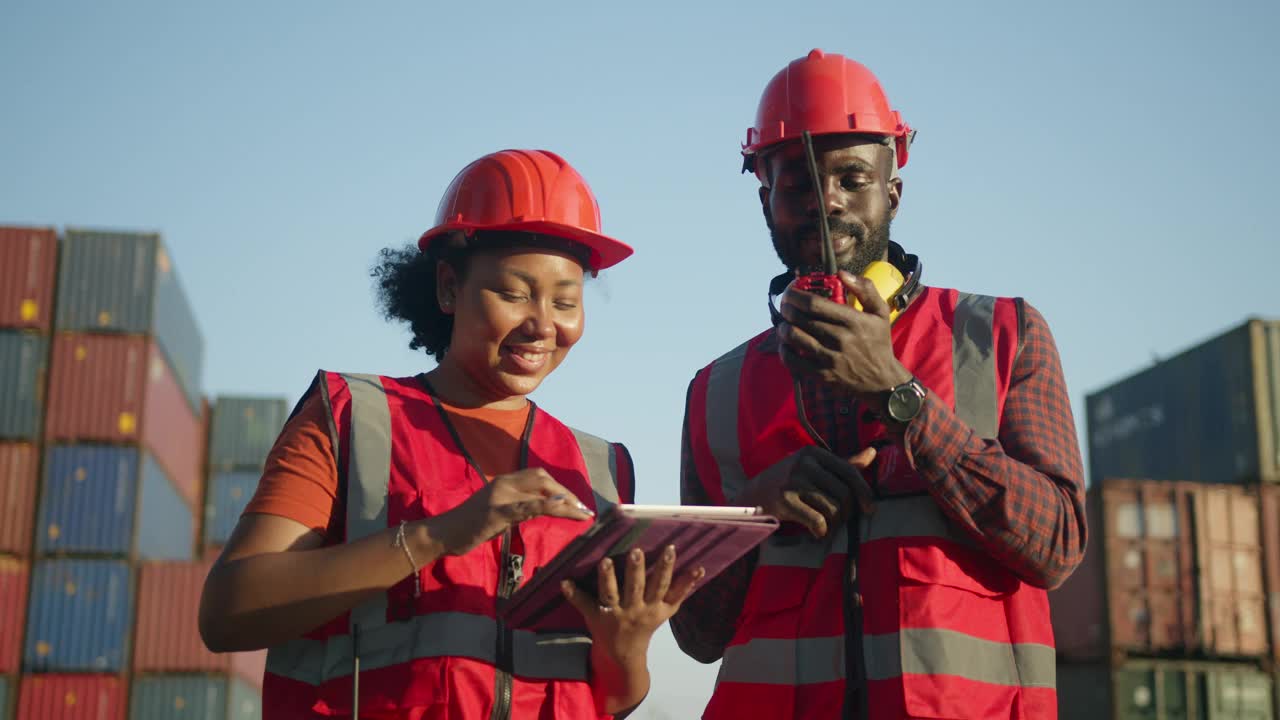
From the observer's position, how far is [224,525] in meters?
38.8

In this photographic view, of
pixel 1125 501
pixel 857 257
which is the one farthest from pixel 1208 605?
pixel 857 257

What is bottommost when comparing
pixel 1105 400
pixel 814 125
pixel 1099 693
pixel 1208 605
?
pixel 1099 693

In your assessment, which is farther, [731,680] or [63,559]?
[63,559]

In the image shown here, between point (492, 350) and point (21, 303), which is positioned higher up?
point (21, 303)

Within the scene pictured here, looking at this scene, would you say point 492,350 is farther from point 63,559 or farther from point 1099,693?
point 63,559

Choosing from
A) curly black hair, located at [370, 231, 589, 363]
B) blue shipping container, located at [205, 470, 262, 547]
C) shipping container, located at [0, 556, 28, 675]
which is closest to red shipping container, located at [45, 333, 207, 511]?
shipping container, located at [0, 556, 28, 675]

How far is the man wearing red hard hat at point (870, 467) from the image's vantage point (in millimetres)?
3539

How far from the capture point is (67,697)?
2581 cm

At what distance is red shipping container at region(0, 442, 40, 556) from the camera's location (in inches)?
1030

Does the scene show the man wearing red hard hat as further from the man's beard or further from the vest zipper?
the vest zipper

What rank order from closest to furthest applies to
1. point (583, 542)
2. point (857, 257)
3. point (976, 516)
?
point (583, 542) → point (976, 516) → point (857, 257)

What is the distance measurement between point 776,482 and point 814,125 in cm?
113

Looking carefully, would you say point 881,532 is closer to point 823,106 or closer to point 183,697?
point 823,106

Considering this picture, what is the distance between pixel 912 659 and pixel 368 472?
1469 millimetres
